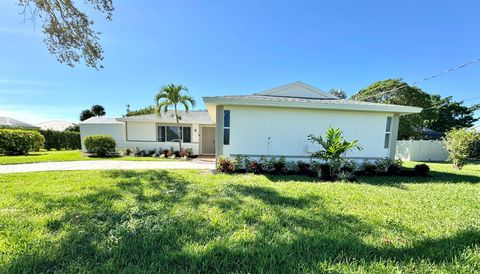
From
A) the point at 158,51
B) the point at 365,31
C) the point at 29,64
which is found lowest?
the point at 29,64

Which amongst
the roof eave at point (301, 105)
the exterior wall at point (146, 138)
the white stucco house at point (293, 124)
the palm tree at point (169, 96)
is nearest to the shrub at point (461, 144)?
the white stucco house at point (293, 124)

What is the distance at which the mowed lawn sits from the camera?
7.91 feet

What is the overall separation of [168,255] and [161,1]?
9.19 metres

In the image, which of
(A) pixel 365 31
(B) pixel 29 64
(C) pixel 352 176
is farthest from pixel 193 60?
(C) pixel 352 176

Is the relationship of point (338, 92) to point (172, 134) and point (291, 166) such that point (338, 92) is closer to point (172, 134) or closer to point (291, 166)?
point (172, 134)

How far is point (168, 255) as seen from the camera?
254cm

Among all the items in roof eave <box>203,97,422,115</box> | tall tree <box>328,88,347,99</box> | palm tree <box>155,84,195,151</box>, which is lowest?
roof eave <box>203,97,422,115</box>

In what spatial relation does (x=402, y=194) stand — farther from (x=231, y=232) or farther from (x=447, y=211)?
(x=231, y=232)

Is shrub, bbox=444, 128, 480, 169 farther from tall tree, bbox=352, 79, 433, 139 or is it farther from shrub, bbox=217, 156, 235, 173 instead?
shrub, bbox=217, 156, 235, 173

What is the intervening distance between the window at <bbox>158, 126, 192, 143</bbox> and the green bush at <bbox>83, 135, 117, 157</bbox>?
12.2 feet

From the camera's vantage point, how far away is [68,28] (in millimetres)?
7090

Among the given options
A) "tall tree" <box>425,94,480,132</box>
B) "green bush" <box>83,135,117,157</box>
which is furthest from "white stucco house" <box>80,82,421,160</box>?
"tall tree" <box>425,94,480,132</box>

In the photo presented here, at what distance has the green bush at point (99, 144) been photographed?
14.5 m

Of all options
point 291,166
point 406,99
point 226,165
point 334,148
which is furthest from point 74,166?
point 406,99
